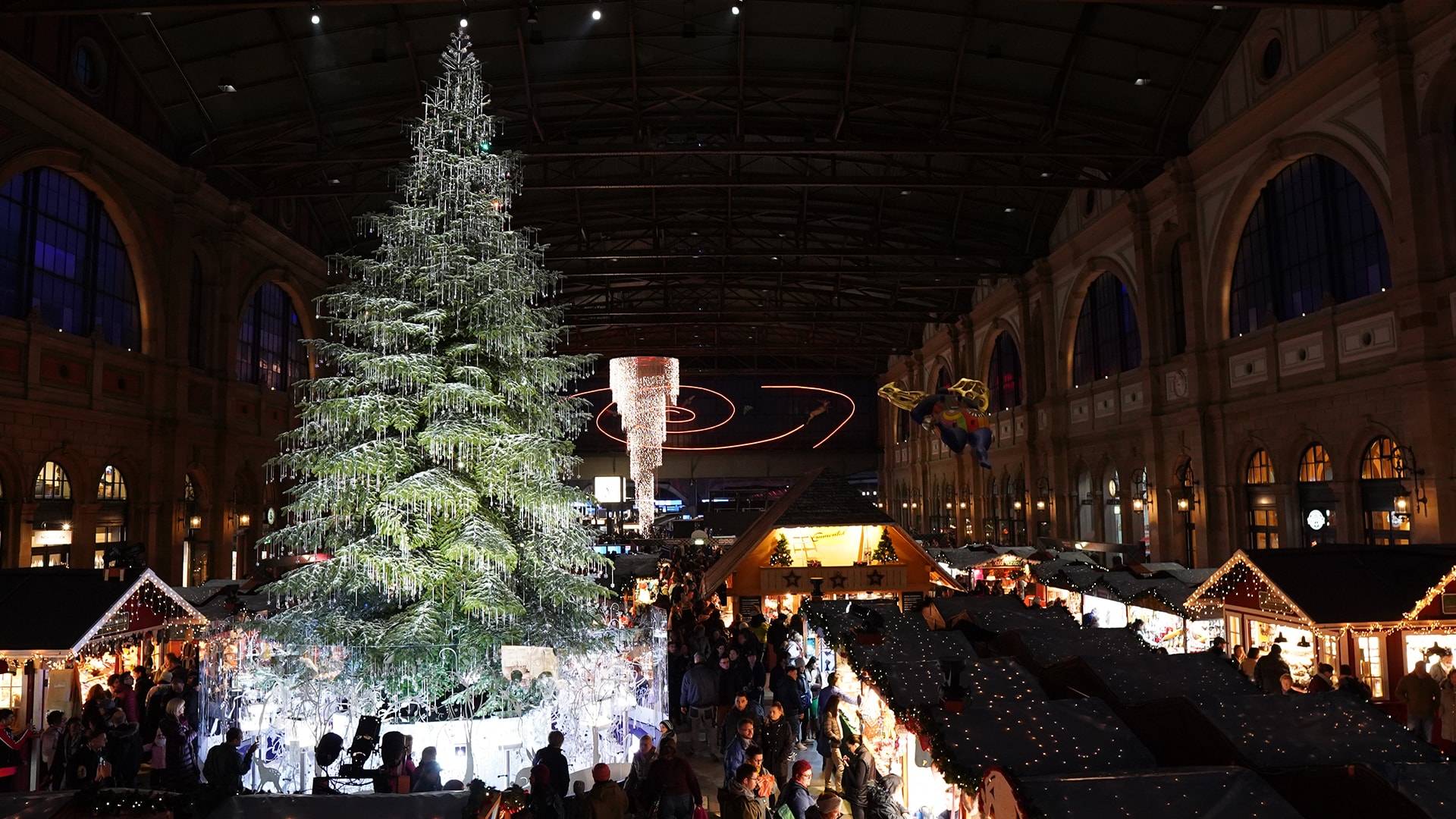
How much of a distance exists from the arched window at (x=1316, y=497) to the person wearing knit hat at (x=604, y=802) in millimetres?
16685

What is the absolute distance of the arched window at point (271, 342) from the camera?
2711cm

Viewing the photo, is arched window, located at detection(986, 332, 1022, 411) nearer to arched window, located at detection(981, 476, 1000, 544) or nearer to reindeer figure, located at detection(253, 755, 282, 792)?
arched window, located at detection(981, 476, 1000, 544)

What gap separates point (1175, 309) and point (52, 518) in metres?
25.7

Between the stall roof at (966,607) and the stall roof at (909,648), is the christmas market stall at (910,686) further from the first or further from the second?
the stall roof at (966,607)

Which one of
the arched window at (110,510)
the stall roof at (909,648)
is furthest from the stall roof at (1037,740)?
the arched window at (110,510)

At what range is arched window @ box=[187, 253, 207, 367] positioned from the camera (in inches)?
945

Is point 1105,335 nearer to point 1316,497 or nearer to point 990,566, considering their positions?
point 990,566

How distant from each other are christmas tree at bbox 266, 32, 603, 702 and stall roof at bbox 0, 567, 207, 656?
2357 mm

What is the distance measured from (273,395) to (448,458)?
2047cm

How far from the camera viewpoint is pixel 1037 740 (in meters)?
5.84

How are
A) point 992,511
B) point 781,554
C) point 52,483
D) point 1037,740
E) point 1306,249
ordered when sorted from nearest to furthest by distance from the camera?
1. point 1037,740
2. point 781,554
3. point 52,483
4. point 1306,249
5. point 992,511

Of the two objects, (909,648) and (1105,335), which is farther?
(1105,335)

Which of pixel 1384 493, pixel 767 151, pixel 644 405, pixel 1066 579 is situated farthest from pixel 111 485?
pixel 1384 493

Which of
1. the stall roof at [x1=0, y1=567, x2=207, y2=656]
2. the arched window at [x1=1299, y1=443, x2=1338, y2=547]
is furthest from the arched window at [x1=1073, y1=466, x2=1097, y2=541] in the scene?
the stall roof at [x1=0, y1=567, x2=207, y2=656]
